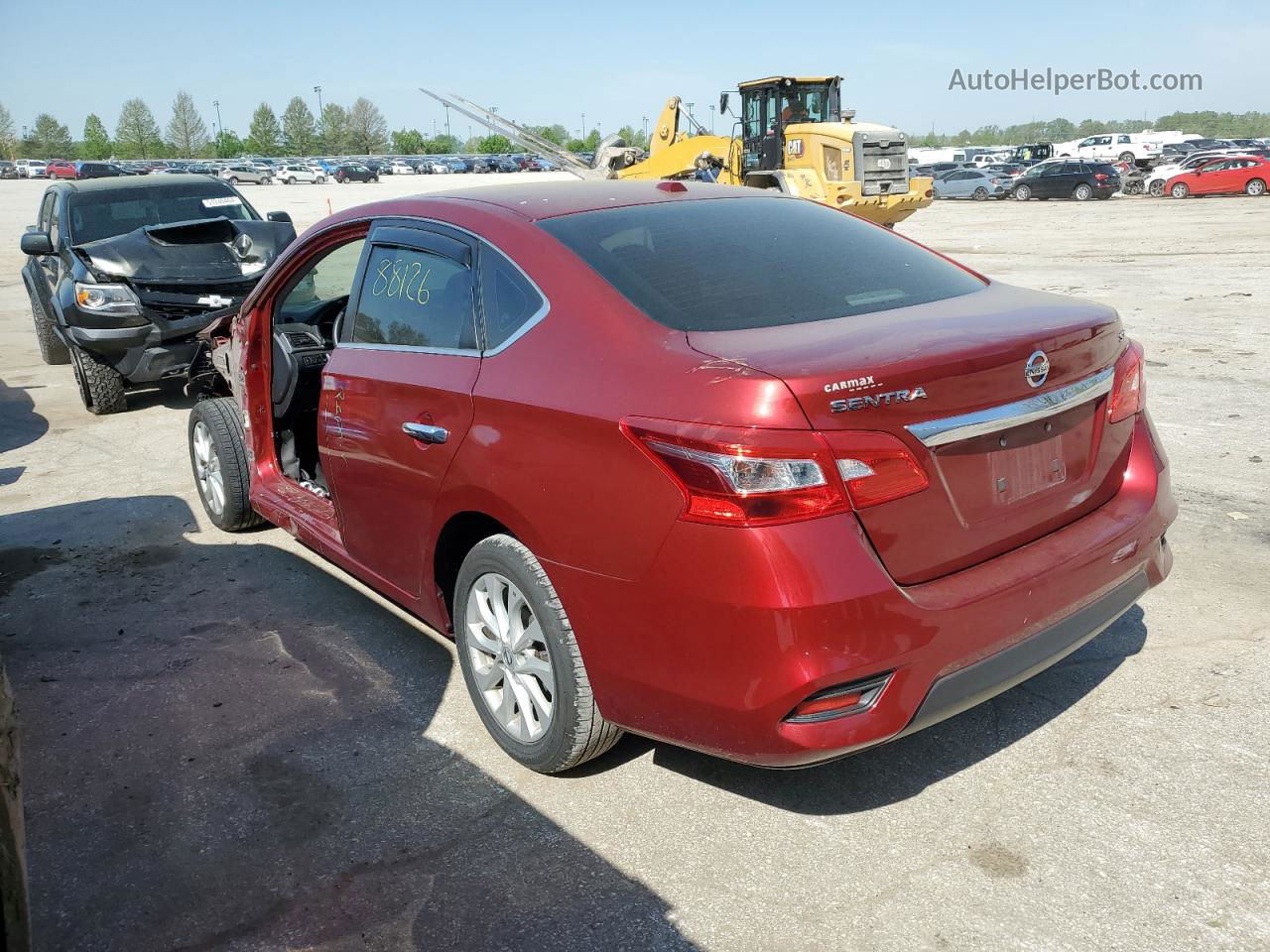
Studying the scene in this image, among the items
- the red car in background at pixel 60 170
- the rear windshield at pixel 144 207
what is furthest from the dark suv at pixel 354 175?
the rear windshield at pixel 144 207

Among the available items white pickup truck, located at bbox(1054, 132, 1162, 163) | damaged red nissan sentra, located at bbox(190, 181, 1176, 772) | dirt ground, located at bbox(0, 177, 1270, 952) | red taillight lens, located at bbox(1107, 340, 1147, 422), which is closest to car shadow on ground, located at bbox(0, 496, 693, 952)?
dirt ground, located at bbox(0, 177, 1270, 952)

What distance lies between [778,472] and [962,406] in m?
0.53

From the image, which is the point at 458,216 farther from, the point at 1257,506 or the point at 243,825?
the point at 1257,506

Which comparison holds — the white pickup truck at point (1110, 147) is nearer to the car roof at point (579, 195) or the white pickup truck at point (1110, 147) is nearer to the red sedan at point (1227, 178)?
the red sedan at point (1227, 178)

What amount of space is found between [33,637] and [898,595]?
12.1 ft

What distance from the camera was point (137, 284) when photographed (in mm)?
8375

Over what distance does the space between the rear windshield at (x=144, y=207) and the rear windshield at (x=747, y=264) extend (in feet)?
24.2

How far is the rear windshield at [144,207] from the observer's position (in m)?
9.41

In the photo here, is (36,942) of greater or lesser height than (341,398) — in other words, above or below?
below

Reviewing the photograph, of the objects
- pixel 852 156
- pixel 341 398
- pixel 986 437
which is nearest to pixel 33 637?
pixel 341 398

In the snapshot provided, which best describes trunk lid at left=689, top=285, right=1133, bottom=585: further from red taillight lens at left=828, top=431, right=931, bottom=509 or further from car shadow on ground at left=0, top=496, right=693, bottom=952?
car shadow on ground at left=0, top=496, right=693, bottom=952

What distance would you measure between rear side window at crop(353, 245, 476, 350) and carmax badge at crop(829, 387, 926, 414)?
1285 millimetres

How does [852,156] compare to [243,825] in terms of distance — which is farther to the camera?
[852,156]

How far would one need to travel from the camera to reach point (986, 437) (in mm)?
2670
